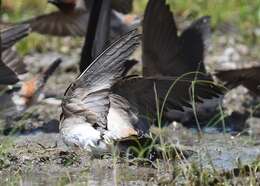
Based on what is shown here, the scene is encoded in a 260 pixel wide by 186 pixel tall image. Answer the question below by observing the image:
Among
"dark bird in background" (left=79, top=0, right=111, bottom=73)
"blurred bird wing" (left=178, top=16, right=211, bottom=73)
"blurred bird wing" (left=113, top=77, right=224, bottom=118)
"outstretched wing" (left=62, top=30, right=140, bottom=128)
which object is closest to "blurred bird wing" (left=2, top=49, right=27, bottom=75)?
"blurred bird wing" (left=178, top=16, right=211, bottom=73)

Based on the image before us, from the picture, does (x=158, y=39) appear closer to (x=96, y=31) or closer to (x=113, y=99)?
(x=96, y=31)

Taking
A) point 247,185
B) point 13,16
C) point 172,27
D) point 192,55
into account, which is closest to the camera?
point 247,185

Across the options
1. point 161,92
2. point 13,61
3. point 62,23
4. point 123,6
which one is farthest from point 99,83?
point 62,23

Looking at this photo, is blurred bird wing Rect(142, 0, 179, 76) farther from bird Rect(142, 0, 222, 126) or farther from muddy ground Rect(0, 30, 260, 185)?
muddy ground Rect(0, 30, 260, 185)

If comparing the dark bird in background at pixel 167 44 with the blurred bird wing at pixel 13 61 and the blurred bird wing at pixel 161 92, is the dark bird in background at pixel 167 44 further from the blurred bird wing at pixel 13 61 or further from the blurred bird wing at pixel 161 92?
the blurred bird wing at pixel 13 61

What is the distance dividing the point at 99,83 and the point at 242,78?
202 cm

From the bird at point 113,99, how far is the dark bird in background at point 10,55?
1.56 metres

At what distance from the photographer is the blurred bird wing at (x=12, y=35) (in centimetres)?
702

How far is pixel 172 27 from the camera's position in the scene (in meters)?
6.14

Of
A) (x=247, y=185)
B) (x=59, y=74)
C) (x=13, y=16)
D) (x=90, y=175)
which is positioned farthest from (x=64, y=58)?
(x=247, y=185)

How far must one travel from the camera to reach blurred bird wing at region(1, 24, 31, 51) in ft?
23.0

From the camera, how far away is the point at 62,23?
8008 mm

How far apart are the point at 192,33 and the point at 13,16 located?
2924 mm

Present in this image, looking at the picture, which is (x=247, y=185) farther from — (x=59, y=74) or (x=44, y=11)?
(x=44, y=11)
